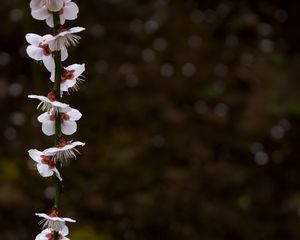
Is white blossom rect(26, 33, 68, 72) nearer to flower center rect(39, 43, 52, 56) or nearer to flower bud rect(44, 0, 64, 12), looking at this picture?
flower center rect(39, 43, 52, 56)

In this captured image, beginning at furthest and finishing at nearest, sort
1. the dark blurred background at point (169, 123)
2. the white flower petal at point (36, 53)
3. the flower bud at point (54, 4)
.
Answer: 1. the dark blurred background at point (169, 123)
2. the white flower petal at point (36, 53)
3. the flower bud at point (54, 4)

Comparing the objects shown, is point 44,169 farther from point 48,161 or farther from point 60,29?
point 60,29

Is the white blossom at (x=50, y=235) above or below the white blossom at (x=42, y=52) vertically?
below

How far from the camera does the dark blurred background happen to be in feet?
18.0

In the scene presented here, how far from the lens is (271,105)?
695 cm

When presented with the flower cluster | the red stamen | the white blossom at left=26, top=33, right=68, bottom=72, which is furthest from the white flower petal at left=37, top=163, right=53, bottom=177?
the white blossom at left=26, top=33, right=68, bottom=72

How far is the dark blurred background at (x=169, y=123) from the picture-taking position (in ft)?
18.0

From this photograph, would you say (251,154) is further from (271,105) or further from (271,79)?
(271,79)

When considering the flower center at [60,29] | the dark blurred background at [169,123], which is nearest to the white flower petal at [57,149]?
the flower center at [60,29]

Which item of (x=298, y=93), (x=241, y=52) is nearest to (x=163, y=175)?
(x=298, y=93)

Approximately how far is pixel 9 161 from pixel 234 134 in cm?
232

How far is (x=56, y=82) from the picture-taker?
1.30 m

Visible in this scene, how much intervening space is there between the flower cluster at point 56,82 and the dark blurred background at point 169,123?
153 inches

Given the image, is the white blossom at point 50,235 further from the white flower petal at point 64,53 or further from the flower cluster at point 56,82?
the white flower petal at point 64,53
